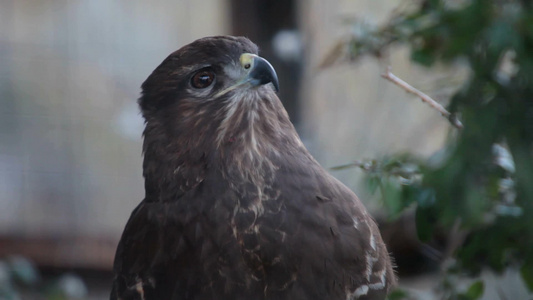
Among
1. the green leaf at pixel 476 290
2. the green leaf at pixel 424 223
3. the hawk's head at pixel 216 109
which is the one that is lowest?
the green leaf at pixel 476 290

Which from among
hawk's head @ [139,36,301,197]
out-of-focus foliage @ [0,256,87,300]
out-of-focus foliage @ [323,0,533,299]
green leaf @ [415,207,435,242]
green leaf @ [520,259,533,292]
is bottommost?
out-of-focus foliage @ [0,256,87,300]

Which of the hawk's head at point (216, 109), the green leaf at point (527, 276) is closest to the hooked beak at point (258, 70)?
the hawk's head at point (216, 109)

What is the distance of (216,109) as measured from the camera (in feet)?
9.35

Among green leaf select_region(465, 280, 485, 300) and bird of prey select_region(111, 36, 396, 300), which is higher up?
bird of prey select_region(111, 36, 396, 300)

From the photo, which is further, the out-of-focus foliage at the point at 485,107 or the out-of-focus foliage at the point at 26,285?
the out-of-focus foliage at the point at 26,285

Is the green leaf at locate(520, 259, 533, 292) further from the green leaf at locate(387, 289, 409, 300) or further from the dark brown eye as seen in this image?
the dark brown eye

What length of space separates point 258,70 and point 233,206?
451 millimetres

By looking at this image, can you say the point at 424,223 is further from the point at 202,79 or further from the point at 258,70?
the point at 202,79

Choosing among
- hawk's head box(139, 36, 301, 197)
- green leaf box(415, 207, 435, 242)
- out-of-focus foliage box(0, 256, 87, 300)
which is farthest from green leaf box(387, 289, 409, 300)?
out-of-focus foliage box(0, 256, 87, 300)

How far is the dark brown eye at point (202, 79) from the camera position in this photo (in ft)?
9.37

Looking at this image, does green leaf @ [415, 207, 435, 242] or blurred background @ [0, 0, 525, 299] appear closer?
green leaf @ [415, 207, 435, 242]

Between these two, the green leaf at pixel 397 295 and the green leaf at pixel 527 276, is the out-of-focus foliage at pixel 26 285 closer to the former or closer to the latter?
the green leaf at pixel 397 295

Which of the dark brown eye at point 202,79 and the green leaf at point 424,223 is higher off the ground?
the dark brown eye at point 202,79

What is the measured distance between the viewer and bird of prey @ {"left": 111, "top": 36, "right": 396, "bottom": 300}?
8.46 ft
